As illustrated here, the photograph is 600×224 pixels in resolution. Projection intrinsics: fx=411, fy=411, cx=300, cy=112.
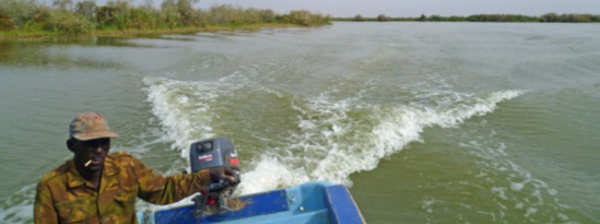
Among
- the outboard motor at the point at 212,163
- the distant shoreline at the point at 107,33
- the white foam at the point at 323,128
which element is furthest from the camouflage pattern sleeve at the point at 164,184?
the distant shoreline at the point at 107,33

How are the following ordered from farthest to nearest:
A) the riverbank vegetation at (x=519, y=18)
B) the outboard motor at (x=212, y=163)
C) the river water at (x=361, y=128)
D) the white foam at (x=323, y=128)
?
the riverbank vegetation at (x=519, y=18)
the white foam at (x=323, y=128)
the river water at (x=361, y=128)
the outboard motor at (x=212, y=163)

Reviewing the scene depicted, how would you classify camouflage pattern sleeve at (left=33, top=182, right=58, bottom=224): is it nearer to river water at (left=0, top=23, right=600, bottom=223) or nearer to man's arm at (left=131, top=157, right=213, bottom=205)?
man's arm at (left=131, top=157, right=213, bottom=205)

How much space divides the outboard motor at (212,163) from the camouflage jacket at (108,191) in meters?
0.29

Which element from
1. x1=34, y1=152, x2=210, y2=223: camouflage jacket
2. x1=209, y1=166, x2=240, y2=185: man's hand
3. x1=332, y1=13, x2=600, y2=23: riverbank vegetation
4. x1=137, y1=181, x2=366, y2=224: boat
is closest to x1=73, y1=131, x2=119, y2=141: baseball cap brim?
x1=34, y1=152, x2=210, y2=223: camouflage jacket

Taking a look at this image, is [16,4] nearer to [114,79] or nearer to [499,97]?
[114,79]

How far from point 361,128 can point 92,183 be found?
5167 mm

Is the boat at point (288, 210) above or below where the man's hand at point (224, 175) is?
below

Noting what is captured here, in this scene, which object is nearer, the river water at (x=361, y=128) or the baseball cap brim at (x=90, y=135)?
the baseball cap brim at (x=90, y=135)

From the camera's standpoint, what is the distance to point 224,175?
267 cm

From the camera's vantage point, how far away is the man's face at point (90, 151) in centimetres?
211

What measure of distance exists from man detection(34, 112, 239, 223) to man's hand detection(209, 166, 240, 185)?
1.15 feet

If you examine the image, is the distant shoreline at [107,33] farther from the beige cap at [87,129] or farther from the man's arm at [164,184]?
the beige cap at [87,129]

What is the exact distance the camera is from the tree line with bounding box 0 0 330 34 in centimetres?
2617

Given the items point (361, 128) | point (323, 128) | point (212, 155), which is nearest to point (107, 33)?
point (323, 128)
